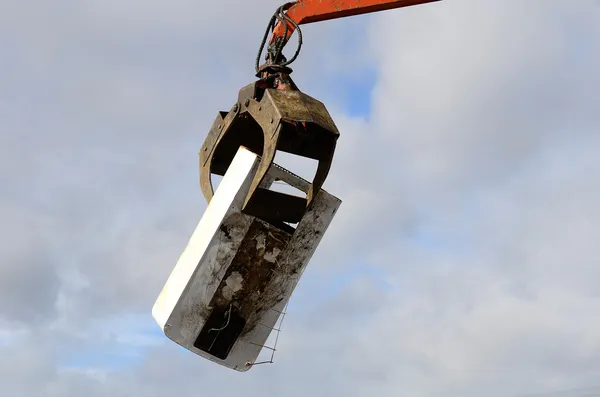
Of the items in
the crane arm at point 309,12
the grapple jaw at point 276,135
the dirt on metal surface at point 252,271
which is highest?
the crane arm at point 309,12

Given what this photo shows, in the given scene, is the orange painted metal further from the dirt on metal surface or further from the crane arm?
the dirt on metal surface

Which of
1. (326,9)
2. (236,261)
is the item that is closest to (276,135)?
(236,261)

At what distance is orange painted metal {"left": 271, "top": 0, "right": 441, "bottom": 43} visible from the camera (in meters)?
6.86

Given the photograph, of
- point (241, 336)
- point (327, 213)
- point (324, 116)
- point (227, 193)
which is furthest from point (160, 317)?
point (324, 116)

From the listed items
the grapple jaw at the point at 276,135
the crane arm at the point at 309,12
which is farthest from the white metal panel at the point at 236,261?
the crane arm at the point at 309,12

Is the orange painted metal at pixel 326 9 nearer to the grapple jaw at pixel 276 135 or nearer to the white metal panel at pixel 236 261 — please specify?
the grapple jaw at pixel 276 135

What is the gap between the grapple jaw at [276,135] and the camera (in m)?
6.21

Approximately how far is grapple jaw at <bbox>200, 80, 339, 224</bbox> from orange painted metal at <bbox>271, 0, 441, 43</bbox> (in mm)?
729

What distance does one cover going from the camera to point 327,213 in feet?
22.8

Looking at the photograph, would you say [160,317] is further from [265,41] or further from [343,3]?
[343,3]

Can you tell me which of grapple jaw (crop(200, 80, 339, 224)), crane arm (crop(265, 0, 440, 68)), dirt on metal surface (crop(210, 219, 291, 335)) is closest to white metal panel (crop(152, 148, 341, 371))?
dirt on metal surface (crop(210, 219, 291, 335))

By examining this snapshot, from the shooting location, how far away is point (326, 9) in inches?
282

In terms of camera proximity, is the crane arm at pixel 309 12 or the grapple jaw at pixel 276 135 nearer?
the grapple jaw at pixel 276 135

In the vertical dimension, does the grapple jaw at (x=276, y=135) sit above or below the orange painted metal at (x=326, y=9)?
below
